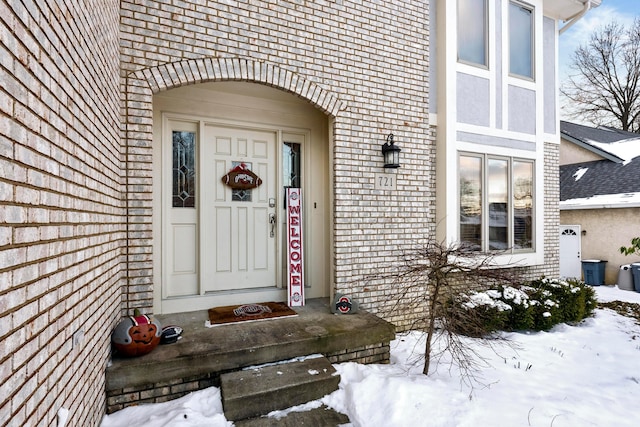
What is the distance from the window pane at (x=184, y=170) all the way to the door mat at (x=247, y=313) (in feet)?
4.07

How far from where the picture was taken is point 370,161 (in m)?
3.79

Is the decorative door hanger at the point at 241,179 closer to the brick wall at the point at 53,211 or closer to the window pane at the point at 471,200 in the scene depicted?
the brick wall at the point at 53,211

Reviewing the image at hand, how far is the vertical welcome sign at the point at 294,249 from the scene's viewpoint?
150 inches

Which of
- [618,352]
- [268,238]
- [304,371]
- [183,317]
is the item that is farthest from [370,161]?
[618,352]

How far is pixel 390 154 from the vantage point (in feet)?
12.3

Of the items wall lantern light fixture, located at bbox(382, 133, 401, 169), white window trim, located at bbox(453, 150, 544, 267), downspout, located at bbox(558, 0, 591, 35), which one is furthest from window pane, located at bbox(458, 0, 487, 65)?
downspout, located at bbox(558, 0, 591, 35)

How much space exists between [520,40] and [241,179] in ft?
16.7

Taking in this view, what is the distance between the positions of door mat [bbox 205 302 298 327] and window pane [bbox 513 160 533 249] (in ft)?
13.0

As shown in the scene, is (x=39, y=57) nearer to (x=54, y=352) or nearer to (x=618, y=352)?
(x=54, y=352)

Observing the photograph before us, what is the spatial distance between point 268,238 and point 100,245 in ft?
6.77

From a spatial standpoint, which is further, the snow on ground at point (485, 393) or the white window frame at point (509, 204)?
the white window frame at point (509, 204)

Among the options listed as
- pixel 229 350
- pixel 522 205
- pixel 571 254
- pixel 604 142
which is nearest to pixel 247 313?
pixel 229 350

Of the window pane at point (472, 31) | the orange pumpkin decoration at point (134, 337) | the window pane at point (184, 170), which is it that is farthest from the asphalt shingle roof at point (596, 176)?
the orange pumpkin decoration at point (134, 337)

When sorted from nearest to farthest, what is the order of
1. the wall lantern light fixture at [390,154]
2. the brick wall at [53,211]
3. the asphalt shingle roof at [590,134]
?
the brick wall at [53,211] < the wall lantern light fixture at [390,154] < the asphalt shingle roof at [590,134]
